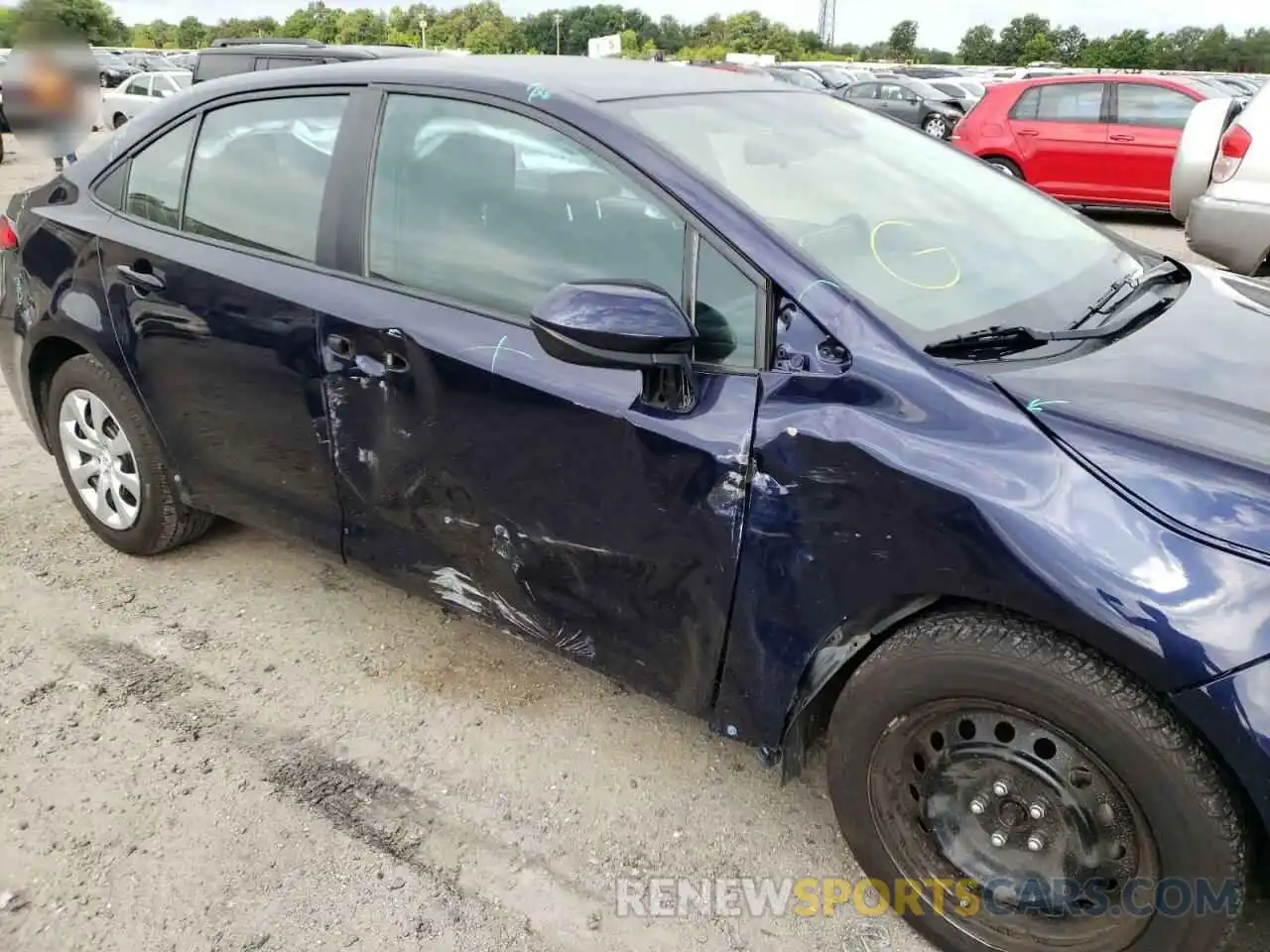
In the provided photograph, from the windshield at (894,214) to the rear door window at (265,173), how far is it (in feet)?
2.97

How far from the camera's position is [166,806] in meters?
2.43

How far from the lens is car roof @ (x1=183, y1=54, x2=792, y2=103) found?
7.96 ft

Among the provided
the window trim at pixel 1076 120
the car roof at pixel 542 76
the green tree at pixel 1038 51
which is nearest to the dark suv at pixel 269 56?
the window trim at pixel 1076 120

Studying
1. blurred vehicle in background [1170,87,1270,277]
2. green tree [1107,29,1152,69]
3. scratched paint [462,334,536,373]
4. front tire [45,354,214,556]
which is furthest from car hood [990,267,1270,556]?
green tree [1107,29,1152,69]

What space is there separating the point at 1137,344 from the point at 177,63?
3583 centimetres

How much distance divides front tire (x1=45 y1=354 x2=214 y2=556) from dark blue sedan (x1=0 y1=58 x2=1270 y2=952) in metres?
0.22

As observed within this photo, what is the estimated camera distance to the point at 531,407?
223 cm

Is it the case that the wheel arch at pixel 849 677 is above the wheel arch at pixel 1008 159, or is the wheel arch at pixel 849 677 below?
above

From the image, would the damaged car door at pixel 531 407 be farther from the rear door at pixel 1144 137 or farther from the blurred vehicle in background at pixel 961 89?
the blurred vehicle in background at pixel 961 89

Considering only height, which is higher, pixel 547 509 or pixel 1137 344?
pixel 1137 344

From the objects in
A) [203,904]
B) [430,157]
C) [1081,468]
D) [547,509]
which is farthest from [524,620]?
[1081,468]

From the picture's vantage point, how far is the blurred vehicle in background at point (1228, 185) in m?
5.45

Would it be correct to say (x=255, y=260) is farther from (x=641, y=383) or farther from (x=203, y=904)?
(x=203, y=904)

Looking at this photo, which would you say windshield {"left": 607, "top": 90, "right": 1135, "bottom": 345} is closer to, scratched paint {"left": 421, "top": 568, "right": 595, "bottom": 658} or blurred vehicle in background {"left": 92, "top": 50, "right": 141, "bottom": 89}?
scratched paint {"left": 421, "top": 568, "right": 595, "bottom": 658}
